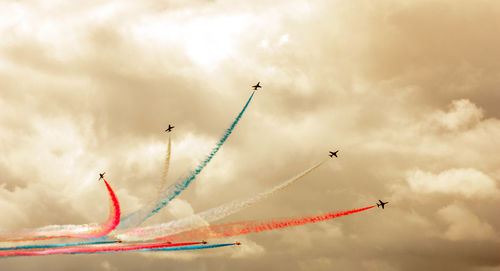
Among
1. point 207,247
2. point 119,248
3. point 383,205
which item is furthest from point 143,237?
point 383,205

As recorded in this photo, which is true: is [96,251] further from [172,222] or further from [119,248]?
[172,222]

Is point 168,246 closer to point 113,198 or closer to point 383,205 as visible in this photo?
point 113,198

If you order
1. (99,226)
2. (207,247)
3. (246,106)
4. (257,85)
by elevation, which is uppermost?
(257,85)

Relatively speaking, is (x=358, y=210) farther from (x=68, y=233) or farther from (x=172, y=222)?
(x=68, y=233)

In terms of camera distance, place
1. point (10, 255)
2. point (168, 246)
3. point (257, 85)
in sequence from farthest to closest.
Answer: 1. point (257, 85)
2. point (168, 246)
3. point (10, 255)

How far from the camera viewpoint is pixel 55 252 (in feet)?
407

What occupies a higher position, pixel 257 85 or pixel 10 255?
pixel 257 85

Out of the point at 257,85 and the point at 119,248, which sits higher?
the point at 257,85

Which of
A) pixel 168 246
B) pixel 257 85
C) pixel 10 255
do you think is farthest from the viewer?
pixel 257 85

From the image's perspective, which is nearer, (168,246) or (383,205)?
(168,246)

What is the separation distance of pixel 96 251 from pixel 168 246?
1756 cm

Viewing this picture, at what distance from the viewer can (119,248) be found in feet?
415

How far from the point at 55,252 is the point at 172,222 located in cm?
2933

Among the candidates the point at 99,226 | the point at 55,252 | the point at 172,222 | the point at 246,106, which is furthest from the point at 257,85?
the point at 55,252
